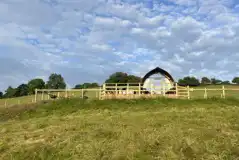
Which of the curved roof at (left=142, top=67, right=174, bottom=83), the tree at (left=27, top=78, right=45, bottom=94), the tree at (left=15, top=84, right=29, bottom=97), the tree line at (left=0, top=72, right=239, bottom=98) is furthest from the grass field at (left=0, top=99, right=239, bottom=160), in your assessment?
the tree at (left=15, top=84, right=29, bottom=97)

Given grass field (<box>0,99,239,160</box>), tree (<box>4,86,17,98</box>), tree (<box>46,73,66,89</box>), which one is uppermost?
tree (<box>46,73,66,89</box>)

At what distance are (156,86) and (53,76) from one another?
92.7 metres

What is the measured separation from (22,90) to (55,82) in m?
14.5

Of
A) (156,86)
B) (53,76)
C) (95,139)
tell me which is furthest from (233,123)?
(53,76)

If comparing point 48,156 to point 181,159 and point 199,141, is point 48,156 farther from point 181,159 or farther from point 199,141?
point 199,141

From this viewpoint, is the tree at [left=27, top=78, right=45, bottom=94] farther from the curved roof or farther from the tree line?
the curved roof

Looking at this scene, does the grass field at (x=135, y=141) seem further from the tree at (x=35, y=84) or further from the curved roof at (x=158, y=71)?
the tree at (x=35, y=84)

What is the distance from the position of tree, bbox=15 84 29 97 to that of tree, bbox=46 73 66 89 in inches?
372

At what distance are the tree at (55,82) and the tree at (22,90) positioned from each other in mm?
9458

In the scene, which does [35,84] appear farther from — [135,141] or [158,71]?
[135,141]

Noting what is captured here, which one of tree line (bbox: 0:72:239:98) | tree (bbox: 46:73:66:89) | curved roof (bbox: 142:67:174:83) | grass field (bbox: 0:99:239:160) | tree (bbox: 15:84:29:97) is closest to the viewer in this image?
grass field (bbox: 0:99:239:160)

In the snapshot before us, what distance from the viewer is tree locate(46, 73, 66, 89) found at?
111m

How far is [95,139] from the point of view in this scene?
9.66 m

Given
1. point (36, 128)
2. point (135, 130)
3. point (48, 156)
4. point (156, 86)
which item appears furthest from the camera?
point (156, 86)
